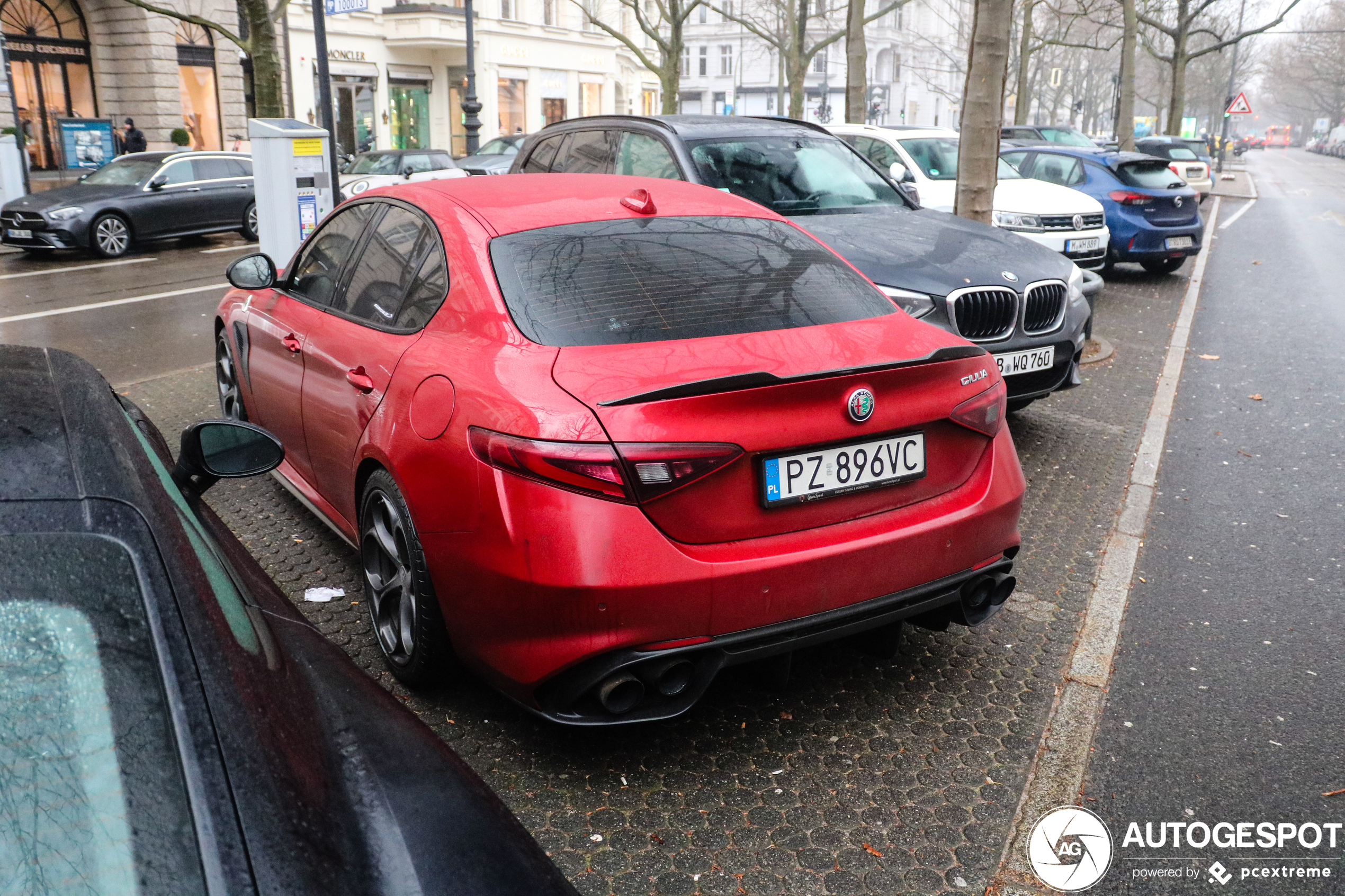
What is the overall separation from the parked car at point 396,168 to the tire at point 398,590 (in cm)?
1794

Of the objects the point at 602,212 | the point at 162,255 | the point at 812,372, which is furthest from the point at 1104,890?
the point at 162,255

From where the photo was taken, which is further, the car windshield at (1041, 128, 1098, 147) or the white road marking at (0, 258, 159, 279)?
the car windshield at (1041, 128, 1098, 147)

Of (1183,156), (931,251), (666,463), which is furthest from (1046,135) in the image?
(666,463)

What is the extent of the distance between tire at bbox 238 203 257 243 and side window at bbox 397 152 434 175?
12.5ft

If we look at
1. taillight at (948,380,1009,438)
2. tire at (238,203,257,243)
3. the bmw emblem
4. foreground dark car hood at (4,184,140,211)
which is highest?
the bmw emblem

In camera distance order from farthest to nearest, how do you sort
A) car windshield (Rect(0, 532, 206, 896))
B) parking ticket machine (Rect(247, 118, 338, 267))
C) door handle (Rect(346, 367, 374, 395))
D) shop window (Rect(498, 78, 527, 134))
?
shop window (Rect(498, 78, 527, 134))
parking ticket machine (Rect(247, 118, 338, 267))
door handle (Rect(346, 367, 374, 395))
car windshield (Rect(0, 532, 206, 896))

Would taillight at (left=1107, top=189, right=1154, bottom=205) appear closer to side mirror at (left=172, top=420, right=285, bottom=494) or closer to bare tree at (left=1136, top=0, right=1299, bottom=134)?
side mirror at (left=172, top=420, right=285, bottom=494)

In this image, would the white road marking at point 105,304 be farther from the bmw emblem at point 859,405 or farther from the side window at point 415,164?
the bmw emblem at point 859,405

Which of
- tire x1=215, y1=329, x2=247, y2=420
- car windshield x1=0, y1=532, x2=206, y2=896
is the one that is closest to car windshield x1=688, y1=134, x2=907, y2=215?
tire x1=215, y1=329, x2=247, y2=420

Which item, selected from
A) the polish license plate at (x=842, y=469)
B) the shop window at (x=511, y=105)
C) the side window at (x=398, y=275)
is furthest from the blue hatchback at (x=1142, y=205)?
the shop window at (x=511, y=105)

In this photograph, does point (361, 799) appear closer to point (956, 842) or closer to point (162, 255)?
point (956, 842)

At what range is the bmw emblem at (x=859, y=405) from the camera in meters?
3.02

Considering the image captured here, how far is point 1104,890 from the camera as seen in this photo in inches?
107

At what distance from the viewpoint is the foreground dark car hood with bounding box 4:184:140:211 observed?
15312 millimetres
